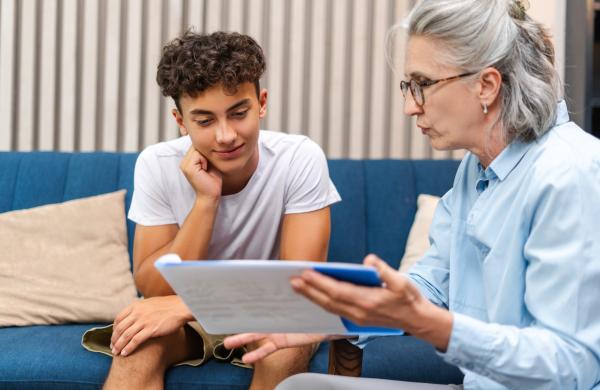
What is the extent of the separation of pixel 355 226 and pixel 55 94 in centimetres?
132

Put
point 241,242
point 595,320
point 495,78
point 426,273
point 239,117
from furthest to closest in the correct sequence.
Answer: point 241,242 → point 239,117 → point 426,273 → point 495,78 → point 595,320

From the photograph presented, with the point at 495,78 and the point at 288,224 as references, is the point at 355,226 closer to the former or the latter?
the point at 288,224

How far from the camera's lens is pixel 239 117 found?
2.12m

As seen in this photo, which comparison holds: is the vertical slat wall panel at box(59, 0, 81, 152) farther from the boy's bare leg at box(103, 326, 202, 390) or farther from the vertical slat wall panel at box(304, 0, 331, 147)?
Answer: the boy's bare leg at box(103, 326, 202, 390)

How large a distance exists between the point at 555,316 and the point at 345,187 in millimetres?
1594

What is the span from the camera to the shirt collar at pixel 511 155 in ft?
4.67

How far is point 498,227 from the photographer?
1405 mm

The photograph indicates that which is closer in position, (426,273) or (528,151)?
(528,151)

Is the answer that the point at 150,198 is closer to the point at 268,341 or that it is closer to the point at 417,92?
the point at 268,341

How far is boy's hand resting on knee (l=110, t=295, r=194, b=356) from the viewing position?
6.45ft

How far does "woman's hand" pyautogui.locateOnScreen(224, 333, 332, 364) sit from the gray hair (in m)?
0.50

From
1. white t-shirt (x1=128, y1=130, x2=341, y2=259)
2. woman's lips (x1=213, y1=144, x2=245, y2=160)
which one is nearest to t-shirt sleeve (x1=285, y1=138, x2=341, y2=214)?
white t-shirt (x1=128, y1=130, x2=341, y2=259)

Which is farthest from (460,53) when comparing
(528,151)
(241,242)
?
(241,242)

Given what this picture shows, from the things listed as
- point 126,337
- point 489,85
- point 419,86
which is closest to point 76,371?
point 126,337
